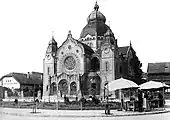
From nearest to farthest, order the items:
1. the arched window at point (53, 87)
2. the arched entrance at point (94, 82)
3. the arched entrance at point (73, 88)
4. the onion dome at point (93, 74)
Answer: the arched entrance at point (94, 82), the onion dome at point (93, 74), the arched entrance at point (73, 88), the arched window at point (53, 87)

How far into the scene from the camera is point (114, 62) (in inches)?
518

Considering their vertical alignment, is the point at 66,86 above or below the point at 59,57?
below

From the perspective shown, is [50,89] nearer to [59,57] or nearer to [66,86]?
[66,86]

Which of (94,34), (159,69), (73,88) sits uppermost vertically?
(94,34)

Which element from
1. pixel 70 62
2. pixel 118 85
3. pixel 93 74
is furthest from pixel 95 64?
pixel 118 85

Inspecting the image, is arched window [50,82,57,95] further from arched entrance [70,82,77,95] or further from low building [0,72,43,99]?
low building [0,72,43,99]

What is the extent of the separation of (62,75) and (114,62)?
9.70ft

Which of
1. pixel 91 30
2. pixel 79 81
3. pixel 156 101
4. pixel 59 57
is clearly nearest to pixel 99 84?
pixel 79 81

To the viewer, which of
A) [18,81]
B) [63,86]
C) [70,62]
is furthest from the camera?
[70,62]

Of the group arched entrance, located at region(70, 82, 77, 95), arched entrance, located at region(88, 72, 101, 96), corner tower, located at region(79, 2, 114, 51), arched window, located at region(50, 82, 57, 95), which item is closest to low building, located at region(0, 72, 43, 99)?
arched entrance, located at region(70, 82, 77, 95)

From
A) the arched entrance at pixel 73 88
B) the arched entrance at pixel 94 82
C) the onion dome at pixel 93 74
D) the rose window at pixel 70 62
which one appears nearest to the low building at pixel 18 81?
the arched entrance at pixel 73 88

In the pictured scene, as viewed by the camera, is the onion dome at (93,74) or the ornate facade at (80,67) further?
the onion dome at (93,74)

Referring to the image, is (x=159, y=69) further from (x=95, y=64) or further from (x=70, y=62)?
(x=95, y=64)

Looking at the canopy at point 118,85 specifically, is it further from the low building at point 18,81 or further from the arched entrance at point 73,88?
the arched entrance at point 73,88
